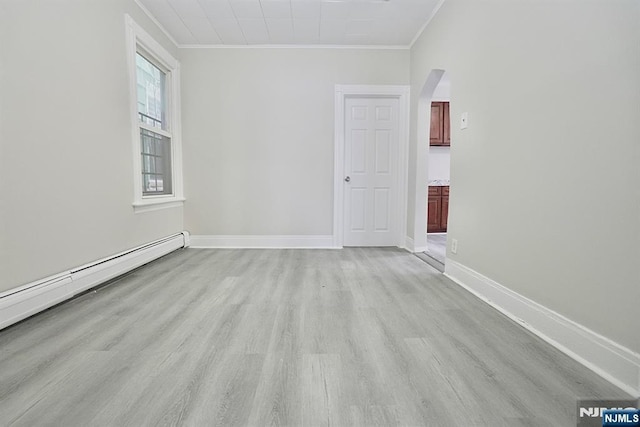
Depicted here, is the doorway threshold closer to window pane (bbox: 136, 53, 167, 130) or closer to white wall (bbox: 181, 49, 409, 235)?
white wall (bbox: 181, 49, 409, 235)

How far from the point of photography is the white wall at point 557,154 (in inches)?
51.5

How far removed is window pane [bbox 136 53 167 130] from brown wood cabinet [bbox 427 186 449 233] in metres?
4.47

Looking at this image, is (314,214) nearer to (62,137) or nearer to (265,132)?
(265,132)

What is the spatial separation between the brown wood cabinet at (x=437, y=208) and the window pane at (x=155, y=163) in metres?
4.32

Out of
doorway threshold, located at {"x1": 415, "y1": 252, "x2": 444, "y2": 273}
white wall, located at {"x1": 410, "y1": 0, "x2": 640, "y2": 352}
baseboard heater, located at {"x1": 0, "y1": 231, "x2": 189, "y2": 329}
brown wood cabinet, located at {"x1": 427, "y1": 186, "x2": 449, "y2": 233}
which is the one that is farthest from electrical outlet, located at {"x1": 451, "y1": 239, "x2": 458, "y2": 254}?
baseboard heater, located at {"x1": 0, "y1": 231, "x2": 189, "y2": 329}

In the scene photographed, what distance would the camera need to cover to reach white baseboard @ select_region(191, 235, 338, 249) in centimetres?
434

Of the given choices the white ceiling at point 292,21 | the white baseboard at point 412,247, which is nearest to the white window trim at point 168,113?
the white ceiling at point 292,21

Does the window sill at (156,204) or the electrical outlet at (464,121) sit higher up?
the electrical outlet at (464,121)

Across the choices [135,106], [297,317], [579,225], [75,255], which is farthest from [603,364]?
[135,106]

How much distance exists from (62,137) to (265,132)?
2.38m

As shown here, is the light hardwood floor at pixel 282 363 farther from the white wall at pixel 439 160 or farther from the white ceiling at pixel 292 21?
the white wall at pixel 439 160

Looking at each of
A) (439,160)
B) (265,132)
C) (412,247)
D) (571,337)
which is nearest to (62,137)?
(265,132)

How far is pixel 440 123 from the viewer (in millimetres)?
5688

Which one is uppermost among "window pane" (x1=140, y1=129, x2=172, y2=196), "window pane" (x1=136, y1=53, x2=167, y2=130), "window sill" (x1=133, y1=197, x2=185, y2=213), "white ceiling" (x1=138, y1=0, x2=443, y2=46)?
"white ceiling" (x1=138, y1=0, x2=443, y2=46)
